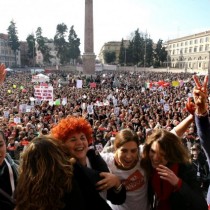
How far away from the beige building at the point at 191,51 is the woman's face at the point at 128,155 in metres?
69.9

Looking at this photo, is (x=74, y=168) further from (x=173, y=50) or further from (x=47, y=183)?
(x=173, y=50)

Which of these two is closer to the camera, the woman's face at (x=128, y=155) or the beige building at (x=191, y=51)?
the woman's face at (x=128, y=155)

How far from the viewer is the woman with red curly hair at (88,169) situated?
5.40 feet

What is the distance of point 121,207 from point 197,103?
1013 millimetres

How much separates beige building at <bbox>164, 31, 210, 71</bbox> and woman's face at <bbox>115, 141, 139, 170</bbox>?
6989cm

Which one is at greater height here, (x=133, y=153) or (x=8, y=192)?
(x=133, y=153)

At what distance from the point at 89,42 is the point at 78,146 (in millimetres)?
37326

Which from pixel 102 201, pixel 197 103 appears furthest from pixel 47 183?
pixel 197 103

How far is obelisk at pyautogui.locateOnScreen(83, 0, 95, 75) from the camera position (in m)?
37.0

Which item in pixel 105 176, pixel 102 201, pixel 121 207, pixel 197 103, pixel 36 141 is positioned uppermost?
pixel 197 103

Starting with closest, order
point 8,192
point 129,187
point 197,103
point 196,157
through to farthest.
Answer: point 8,192
point 197,103
point 129,187
point 196,157

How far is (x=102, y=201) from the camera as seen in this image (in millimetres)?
1671

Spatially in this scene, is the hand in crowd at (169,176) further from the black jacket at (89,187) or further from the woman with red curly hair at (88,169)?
the black jacket at (89,187)

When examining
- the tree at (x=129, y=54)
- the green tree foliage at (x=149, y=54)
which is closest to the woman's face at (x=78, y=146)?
the green tree foliage at (x=149, y=54)
